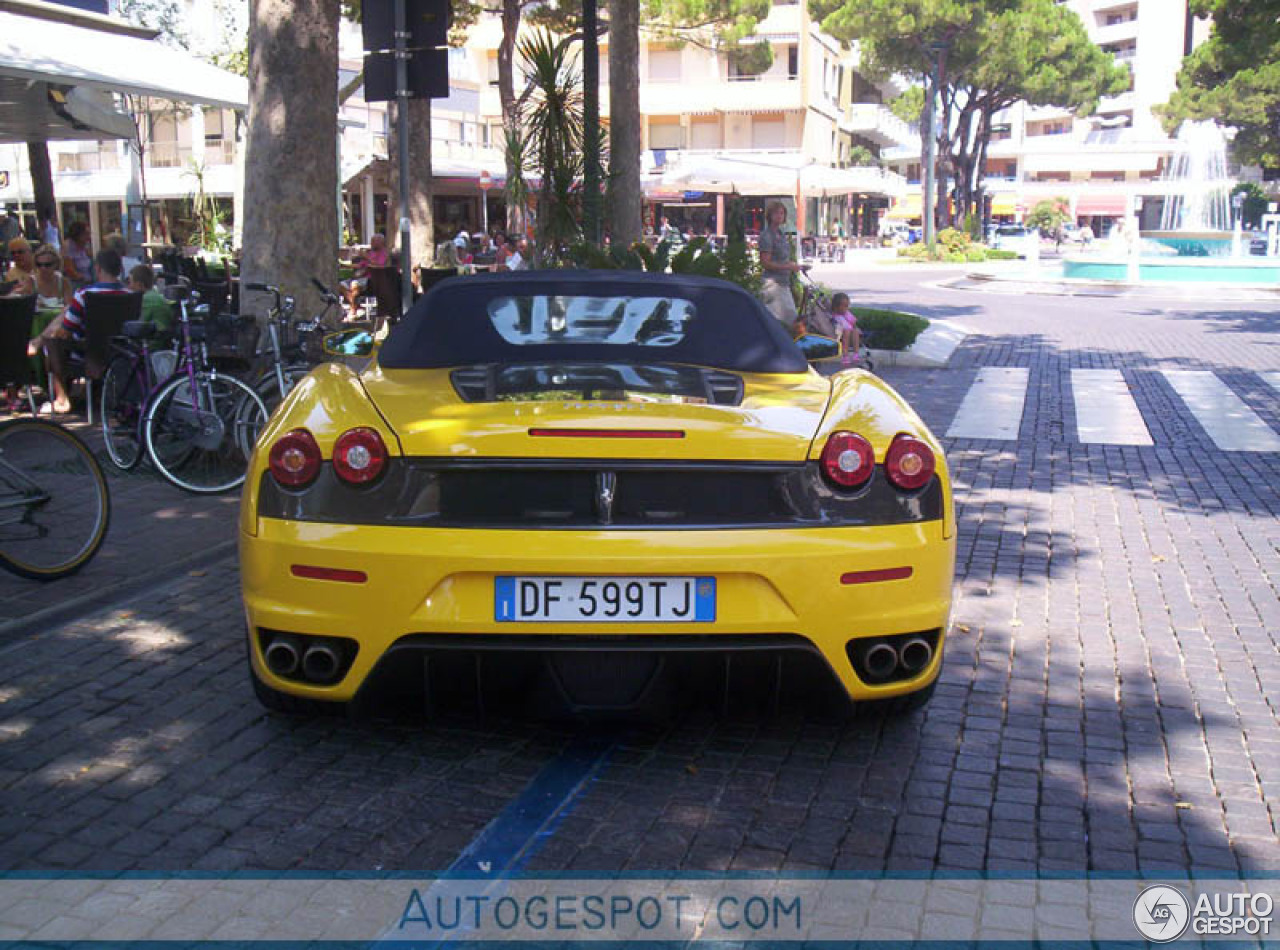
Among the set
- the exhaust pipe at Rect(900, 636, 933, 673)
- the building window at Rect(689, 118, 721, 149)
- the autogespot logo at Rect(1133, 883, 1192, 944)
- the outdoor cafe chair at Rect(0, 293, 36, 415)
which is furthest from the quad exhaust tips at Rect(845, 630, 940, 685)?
the building window at Rect(689, 118, 721, 149)

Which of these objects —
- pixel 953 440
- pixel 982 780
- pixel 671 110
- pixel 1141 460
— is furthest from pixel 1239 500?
pixel 671 110

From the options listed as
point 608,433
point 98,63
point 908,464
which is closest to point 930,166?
point 98,63

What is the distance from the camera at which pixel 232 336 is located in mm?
8719

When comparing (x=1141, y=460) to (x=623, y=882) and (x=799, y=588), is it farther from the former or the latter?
(x=623, y=882)

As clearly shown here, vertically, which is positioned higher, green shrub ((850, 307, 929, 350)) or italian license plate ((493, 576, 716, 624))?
italian license plate ((493, 576, 716, 624))

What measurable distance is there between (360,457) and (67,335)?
732 centimetres

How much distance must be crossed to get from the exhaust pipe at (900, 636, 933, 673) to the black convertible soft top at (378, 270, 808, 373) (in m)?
1.15

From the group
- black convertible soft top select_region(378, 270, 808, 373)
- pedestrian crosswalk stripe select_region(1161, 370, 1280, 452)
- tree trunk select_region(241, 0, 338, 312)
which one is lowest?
pedestrian crosswalk stripe select_region(1161, 370, 1280, 452)

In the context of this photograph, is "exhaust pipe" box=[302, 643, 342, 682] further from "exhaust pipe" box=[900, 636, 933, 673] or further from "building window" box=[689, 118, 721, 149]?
"building window" box=[689, 118, 721, 149]

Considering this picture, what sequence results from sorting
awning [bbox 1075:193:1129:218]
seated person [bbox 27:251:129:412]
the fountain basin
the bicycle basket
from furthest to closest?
awning [bbox 1075:193:1129:218], the fountain basin, seated person [bbox 27:251:129:412], the bicycle basket

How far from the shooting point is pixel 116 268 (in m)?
10.8

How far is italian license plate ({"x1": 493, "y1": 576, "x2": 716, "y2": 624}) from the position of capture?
357cm

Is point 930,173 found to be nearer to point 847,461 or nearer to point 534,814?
point 847,461

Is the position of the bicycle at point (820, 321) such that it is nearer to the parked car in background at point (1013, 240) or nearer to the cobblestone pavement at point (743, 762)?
A: the cobblestone pavement at point (743, 762)
